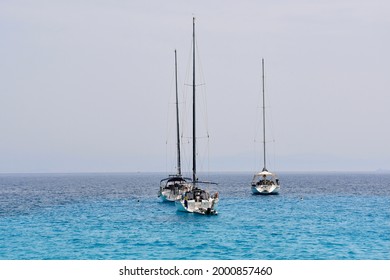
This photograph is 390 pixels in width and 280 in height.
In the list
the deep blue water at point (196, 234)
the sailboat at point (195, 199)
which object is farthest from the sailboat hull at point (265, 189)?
the sailboat at point (195, 199)

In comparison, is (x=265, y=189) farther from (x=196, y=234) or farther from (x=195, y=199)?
(x=196, y=234)

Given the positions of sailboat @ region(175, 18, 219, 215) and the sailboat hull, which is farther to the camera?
the sailboat hull

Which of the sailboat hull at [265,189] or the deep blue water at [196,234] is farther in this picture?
the sailboat hull at [265,189]

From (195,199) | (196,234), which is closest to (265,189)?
(195,199)

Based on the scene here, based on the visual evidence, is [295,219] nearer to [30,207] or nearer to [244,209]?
[244,209]

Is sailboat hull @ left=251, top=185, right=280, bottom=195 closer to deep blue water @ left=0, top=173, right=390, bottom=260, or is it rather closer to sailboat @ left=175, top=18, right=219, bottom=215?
deep blue water @ left=0, top=173, right=390, bottom=260

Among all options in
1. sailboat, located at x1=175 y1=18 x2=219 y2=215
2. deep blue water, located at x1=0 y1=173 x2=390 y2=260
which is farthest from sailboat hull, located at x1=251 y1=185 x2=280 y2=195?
sailboat, located at x1=175 y1=18 x2=219 y2=215

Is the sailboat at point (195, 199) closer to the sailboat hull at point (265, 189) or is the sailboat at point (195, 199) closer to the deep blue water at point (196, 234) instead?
the deep blue water at point (196, 234)

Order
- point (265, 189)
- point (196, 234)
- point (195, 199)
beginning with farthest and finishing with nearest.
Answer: point (265, 189) < point (195, 199) < point (196, 234)

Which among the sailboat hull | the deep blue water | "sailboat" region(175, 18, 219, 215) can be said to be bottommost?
the sailboat hull

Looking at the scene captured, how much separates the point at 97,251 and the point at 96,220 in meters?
21.2

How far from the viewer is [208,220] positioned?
60.6 m

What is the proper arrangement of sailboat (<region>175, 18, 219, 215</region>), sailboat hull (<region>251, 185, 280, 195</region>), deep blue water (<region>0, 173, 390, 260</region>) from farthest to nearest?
sailboat hull (<region>251, 185, 280, 195</region>)
sailboat (<region>175, 18, 219, 215</region>)
deep blue water (<region>0, 173, 390, 260</region>)

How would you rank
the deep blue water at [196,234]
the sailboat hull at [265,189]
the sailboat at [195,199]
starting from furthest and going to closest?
the sailboat hull at [265,189] < the sailboat at [195,199] < the deep blue water at [196,234]
